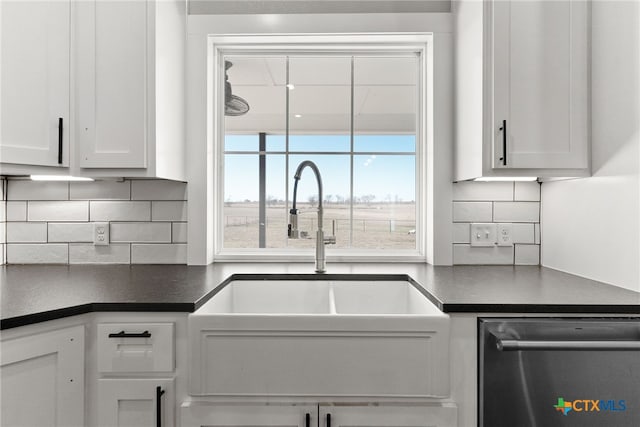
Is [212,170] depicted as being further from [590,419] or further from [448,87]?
[590,419]

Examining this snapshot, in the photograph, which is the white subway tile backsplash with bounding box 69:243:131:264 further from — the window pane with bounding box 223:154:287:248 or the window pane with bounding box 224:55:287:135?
the window pane with bounding box 224:55:287:135

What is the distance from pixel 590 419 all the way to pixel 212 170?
6.08ft

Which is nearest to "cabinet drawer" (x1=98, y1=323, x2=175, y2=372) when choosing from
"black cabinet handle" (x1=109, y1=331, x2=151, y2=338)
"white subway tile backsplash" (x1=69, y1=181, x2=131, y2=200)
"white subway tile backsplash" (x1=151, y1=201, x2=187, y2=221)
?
"black cabinet handle" (x1=109, y1=331, x2=151, y2=338)

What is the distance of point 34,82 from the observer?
5.08 ft

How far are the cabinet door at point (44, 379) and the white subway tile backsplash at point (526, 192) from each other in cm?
197

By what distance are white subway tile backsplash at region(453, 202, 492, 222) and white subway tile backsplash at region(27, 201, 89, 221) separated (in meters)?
1.88

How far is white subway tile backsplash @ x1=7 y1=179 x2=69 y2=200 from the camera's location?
1.94m

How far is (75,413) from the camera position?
1.19m

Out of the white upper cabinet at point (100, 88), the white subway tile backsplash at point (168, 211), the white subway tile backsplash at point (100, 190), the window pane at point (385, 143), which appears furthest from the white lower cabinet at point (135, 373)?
the window pane at point (385, 143)

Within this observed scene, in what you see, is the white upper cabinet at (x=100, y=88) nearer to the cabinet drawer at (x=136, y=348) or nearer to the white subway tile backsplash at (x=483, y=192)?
the cabinet drawer at (x=136, y=348)

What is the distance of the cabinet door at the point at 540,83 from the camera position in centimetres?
158

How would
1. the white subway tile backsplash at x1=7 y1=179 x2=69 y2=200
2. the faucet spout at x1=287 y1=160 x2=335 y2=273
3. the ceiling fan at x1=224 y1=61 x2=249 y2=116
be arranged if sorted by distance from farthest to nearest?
the ceiling fan at x1=224 y1=61 x2=249 y2=116 → the white subway tile backsplash at x1=7 y1=179 x2=69 y2=200 → the faucet spout at x1=287 y1=160 x2=335 y2=273

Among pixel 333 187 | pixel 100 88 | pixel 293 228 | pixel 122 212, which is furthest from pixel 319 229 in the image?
pixel 100 88

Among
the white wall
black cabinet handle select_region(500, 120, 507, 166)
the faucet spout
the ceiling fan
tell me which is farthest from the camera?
the ceiling fan
